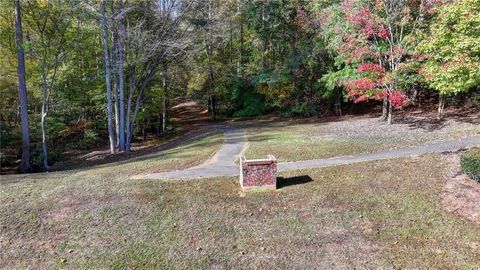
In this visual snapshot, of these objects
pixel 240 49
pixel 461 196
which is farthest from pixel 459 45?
pixel 240 49

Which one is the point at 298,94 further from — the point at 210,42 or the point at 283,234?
the point at 283,234

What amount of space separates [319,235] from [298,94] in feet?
62.8

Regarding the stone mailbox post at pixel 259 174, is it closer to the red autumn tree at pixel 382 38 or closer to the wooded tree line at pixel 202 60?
the wooded tree line at pixel 202 60

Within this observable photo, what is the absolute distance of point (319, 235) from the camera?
6.85 m

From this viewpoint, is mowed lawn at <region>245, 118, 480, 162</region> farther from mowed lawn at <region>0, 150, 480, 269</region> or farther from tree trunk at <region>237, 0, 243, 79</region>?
A: tree trunk at <region>237, 0, 243, 79</region>

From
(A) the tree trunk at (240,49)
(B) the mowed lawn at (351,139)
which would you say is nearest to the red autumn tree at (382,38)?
(B) the mowed lawn at (351,139)

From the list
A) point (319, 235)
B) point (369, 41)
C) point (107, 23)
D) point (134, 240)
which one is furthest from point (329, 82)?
point (134, 240)

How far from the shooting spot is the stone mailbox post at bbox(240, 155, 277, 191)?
877cm

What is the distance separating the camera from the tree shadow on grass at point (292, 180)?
9200mm

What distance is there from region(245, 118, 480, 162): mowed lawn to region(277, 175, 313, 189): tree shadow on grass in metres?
1.92

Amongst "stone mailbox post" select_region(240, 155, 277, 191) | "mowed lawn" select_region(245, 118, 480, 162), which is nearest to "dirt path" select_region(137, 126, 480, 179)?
"mowed lawn" select_region(245, 118, 480, 162)

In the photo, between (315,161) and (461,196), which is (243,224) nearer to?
(315,161)

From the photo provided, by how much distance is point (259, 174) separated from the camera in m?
8.81

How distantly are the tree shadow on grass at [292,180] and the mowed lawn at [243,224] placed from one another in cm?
6
